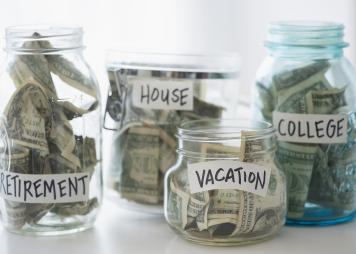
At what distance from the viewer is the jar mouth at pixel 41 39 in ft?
2.86

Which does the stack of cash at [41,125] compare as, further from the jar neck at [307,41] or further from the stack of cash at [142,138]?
the jar neck at [307,41]

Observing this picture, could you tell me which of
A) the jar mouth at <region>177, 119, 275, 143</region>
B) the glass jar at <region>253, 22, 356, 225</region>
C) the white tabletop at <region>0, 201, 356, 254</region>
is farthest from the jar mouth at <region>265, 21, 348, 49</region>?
the white tabletop at <region>0, 201, 356, 254</region>

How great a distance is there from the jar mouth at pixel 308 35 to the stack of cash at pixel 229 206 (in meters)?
0.14

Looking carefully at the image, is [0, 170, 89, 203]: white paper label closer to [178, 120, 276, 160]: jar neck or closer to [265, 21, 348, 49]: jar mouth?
[178, 120, 276, 160]: jar neck

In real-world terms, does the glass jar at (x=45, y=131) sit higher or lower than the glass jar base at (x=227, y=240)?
higher

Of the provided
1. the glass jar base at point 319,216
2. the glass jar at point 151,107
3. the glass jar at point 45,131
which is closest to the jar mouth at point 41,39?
the glass jar at point 45,131

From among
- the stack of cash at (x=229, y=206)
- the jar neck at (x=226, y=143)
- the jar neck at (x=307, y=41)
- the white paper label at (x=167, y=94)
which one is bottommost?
the stack of cash at (x=229, y=206)

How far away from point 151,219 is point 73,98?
0.61ft

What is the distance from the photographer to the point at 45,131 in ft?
2.83

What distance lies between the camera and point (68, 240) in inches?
34.9

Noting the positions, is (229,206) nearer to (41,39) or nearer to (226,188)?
(226,188)

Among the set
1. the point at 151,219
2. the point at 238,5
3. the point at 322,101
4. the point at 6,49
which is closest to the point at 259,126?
the point at 322,101

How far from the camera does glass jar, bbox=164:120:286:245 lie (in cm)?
84

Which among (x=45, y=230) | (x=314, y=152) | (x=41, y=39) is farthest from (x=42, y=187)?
(x=314, y=152)
